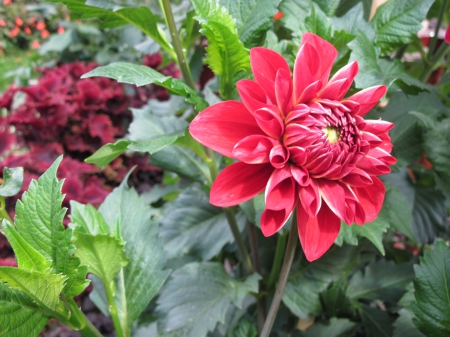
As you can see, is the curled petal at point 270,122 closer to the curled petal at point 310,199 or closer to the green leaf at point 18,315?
the curled petal at point 310,199

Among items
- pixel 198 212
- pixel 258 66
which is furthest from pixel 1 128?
pixel 258 66

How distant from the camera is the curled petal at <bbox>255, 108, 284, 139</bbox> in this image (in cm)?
32

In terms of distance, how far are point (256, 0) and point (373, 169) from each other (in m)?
0.23

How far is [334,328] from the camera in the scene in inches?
21.8

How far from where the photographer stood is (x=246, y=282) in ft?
1.71

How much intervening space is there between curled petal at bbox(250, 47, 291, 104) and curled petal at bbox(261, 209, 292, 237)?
0.32 ft

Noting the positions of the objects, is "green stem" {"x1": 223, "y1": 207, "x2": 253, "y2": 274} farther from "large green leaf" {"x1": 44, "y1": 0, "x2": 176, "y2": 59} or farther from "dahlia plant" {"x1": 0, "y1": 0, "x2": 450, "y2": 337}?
"large green leaf" {"x1": 44, "y1": 0, "x2": 176, "y2": 59}

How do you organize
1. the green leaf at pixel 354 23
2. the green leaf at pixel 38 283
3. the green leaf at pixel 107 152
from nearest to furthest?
1. the green leaf at pixel 38 283
2. the green leaf at pixel 107 152
3. the green leaf at pixel 354 23

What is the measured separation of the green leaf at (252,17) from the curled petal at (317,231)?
210 millimetres

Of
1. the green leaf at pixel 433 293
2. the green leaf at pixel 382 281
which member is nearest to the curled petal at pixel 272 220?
the green leaf at pixel 433 293

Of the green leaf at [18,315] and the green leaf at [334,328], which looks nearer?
the green leaf at [18,315]

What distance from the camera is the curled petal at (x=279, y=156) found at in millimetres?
321

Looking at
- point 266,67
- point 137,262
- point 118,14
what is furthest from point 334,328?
point 118,14

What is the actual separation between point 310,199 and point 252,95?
10 centimetres
